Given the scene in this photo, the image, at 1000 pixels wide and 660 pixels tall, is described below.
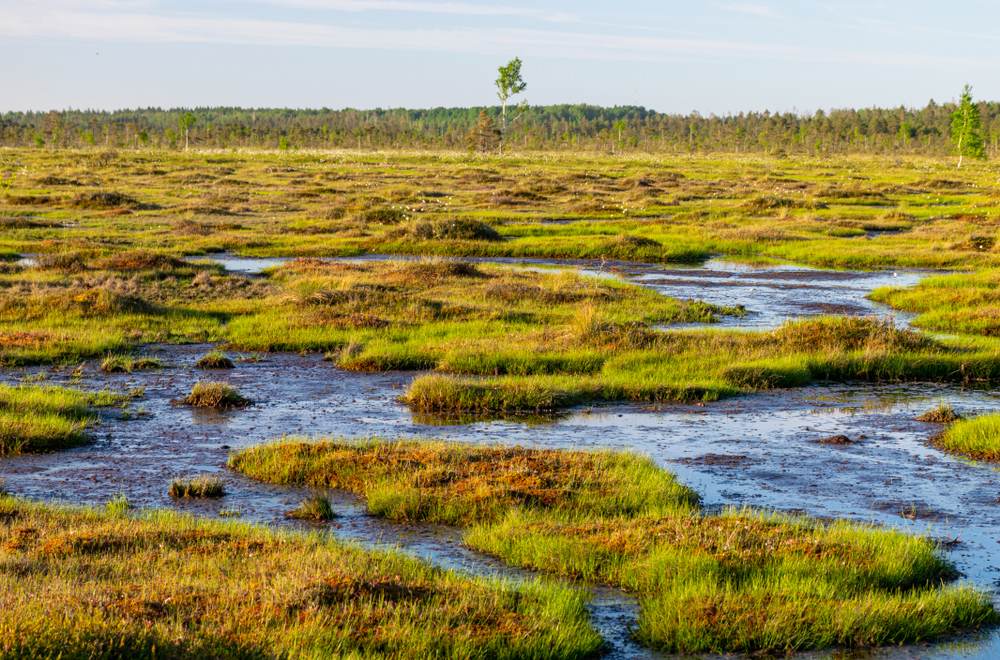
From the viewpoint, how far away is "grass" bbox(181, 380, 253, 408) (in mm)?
15383

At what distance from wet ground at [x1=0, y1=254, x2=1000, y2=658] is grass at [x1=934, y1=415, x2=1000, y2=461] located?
0.31 metres

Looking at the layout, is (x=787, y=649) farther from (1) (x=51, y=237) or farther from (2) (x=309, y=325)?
(1) (x=51, y=237)

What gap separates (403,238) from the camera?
39375 mm

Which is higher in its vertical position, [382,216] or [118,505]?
[382,216]

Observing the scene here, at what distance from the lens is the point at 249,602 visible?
695cm

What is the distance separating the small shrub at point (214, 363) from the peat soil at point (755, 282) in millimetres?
10898

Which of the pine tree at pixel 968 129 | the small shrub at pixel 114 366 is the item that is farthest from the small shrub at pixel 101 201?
the pine tree at pixel 968 129

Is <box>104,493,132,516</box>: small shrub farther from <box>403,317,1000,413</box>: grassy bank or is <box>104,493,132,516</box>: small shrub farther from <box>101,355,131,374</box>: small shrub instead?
<box>101,355,131,374</box>: small shrub

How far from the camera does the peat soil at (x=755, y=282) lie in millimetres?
25248

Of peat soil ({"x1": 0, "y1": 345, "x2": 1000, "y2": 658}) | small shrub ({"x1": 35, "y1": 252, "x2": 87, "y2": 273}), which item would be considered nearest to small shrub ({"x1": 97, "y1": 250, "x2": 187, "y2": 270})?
small shrub ({"x1": 35, "y1": 252, "x2": 87, "y2": 273})

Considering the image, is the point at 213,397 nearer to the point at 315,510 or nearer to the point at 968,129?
the point at 315,510

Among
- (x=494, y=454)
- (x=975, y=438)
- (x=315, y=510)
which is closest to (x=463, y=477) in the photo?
(x=494, y=454)

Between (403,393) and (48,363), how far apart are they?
7.47 m

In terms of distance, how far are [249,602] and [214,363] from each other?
12237mm
